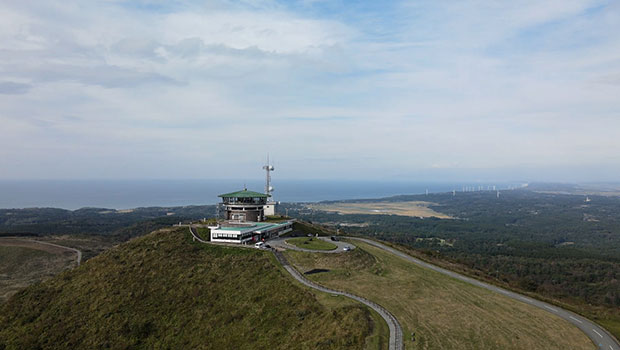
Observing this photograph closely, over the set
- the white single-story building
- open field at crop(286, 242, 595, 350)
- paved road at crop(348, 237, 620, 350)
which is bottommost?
paved road at crop(348, 237, 620, 350)

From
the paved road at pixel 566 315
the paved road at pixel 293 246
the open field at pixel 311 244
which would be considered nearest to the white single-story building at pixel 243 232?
the paved road at pixel 293 246

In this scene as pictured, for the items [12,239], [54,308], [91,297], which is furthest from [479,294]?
[12,239]

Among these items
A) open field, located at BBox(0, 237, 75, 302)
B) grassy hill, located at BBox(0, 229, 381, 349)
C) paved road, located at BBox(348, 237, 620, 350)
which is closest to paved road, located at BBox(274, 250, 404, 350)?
grassy hill, located at BBox(0, 229, 381, 349)

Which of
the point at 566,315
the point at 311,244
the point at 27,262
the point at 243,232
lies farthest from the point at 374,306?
the point at 27,262

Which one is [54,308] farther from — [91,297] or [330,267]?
[330,267]

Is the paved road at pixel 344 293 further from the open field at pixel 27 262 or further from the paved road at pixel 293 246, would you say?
the open field at pixel 27 262

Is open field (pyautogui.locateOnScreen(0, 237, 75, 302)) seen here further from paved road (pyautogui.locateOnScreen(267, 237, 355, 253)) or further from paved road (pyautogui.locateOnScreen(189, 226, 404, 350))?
paved road (pyautogui.locateOnScreen(267, 237, 355, 253))
